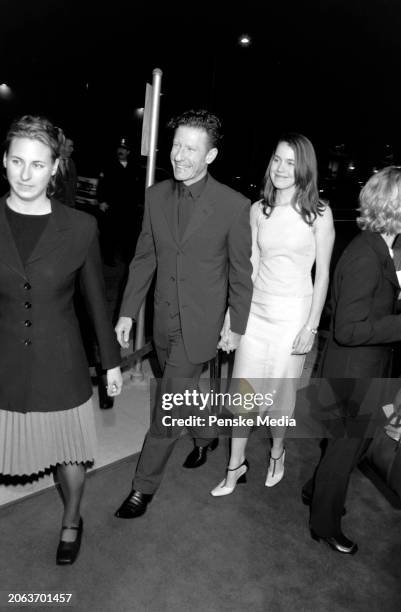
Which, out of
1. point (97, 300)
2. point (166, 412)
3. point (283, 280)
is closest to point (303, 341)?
point (283, 280)

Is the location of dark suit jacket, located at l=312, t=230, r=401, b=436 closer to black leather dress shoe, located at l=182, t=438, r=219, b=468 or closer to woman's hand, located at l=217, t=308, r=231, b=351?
woman's hand, located at l=217, t=308, r=231, b=351

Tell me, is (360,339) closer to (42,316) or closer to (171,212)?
(171,212)

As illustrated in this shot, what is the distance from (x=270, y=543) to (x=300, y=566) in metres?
0.18

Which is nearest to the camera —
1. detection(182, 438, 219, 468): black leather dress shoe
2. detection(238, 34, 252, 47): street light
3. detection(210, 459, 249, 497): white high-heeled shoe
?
detection(210, 459, 249, 497): white high-heeled shoe

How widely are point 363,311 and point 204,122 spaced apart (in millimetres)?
1090

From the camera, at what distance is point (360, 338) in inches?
80.9

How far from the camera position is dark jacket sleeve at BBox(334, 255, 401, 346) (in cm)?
205

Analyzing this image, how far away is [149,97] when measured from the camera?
3502mm

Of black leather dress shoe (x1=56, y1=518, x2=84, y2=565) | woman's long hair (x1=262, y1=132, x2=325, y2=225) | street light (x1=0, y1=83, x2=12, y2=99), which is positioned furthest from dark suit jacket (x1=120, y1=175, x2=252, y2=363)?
street light (x1=0, y1=83, x2=12, y2=99)

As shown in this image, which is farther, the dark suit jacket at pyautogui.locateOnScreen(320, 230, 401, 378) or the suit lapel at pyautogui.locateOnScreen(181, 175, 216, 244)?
the suit lapel at pyautogui.locateOnScreen(181, 175, 216, 244)

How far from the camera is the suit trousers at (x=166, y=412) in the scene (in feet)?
8.25

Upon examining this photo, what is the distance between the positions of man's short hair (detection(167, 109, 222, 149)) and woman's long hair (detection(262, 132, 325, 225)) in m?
0.32

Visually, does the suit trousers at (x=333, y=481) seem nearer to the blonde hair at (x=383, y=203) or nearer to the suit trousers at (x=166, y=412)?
the suit trousers at (x=166, y=412)

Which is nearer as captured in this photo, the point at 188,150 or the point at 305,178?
the point at 188,150
